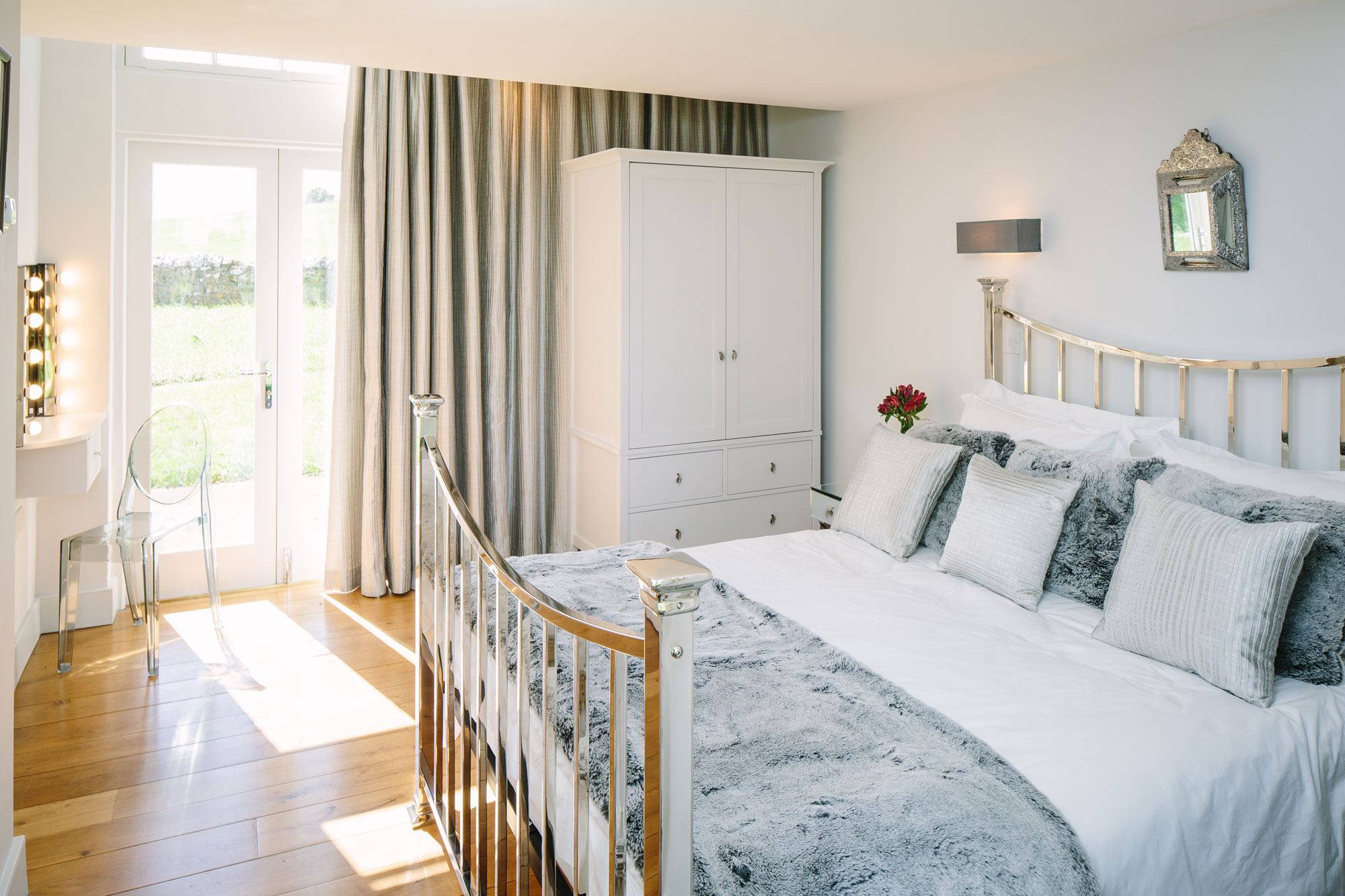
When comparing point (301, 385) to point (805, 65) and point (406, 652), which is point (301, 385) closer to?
point (406, 652)

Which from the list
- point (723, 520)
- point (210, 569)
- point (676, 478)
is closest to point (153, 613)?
point (210, 569)

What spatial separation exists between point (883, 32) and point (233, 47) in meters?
2.10

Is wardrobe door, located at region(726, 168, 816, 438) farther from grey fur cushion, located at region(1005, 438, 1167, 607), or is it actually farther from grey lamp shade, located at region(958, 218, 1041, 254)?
grey fur cushion, located at region(1005, 438, 1167, 607)

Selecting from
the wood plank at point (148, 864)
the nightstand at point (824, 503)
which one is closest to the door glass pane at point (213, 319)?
the wood plank at point (148, 864)

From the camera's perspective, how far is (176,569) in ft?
13.9

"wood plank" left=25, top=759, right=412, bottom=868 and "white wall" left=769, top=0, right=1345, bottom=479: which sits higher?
"white wall" left=769, top=0, right=1345, bottom=479

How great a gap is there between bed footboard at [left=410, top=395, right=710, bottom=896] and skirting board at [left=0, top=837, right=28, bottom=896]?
89cm

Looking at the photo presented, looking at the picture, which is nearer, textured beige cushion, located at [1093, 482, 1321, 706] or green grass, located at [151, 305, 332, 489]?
textured beige cushion, located at [1093, 482, 1321, 706]

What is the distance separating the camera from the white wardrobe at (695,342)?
4047mm

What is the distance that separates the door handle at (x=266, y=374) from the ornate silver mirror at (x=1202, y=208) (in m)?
3.69

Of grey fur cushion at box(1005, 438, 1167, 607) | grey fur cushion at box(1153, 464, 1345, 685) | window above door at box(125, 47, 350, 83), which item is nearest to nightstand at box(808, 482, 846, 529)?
grey fur cushion at box(1005, 438, 1167, 607)

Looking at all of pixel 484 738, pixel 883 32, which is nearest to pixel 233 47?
pixel 883 32

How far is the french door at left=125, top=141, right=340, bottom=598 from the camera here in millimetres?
4074

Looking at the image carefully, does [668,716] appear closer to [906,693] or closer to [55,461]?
[906,693]
